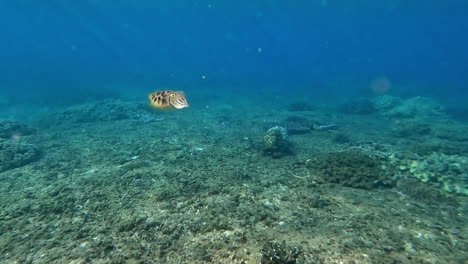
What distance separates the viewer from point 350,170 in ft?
27.9

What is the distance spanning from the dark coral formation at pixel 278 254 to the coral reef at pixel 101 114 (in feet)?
50.6

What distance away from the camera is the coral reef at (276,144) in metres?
10.6

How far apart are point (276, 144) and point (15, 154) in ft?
35.6

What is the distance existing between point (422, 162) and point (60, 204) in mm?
12115

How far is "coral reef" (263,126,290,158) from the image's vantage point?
10.6 m

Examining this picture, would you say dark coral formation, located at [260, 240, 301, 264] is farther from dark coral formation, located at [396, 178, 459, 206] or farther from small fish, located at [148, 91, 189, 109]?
dark coral formation, located at [396, 178, 459, 206]

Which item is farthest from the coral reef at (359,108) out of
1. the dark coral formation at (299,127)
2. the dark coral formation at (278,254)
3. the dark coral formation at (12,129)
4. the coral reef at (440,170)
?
the dark coral formation at (12,129)

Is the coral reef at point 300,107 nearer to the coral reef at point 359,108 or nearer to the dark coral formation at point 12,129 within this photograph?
the coral reef at point 359,108

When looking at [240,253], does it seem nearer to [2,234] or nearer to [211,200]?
[211,200]

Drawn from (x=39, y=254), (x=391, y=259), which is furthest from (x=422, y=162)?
(x=39, y=254)

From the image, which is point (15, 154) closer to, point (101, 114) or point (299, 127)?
point (101, 114)

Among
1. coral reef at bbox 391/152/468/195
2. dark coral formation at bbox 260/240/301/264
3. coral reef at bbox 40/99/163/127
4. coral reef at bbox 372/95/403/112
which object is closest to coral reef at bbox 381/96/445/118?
coral reef at bbox 372/95/403/112

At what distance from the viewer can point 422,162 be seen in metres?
9.63

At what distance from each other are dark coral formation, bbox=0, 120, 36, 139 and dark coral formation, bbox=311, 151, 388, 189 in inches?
651
